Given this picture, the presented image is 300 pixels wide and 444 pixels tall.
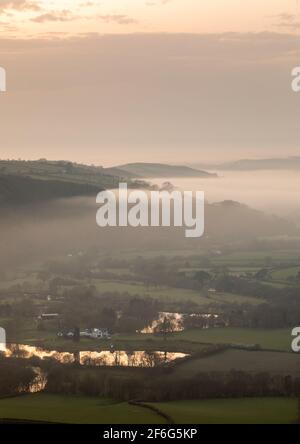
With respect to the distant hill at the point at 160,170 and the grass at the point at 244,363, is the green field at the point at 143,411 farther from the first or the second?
the distant hill at the point at 160,170

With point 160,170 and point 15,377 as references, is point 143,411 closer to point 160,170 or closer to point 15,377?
point 15,377

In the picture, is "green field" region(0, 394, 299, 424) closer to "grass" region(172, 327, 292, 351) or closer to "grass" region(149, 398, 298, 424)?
"grass" region(149, 398, 298, 424)

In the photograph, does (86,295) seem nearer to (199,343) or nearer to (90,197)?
(199,343)

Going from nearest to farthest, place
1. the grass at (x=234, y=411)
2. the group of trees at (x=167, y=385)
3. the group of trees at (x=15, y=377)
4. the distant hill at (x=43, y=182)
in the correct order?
1. the grass at (x=234, y=411)
2. the group of trees at (x=167, y=385)
3. the group of trees at (x=15, y=377)
4. the distant hill at (x=43, y=182)

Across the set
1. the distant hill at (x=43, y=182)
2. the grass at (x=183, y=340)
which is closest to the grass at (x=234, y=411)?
the grass at (x=183, y=340)

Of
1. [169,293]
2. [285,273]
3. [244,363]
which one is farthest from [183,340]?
[285,273]
